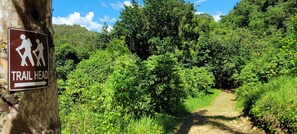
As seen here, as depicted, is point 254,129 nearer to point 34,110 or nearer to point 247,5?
point 34,110

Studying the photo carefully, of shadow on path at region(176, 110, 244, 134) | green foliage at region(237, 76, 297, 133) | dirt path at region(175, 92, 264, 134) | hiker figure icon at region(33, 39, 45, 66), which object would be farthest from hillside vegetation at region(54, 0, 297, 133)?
hiker figure icon at region(33, 39, 45, 66)

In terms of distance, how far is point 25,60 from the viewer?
4.20ft

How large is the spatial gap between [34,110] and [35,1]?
1.72 feet

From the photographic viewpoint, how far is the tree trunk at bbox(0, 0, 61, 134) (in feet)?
4.12

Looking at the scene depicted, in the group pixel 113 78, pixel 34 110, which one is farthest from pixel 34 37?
pixel 113 78

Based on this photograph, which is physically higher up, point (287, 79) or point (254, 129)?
point (287, 79)

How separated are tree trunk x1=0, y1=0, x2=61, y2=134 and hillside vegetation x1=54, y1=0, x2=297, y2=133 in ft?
14.5

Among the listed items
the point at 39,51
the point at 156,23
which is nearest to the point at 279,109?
the point at 39,51

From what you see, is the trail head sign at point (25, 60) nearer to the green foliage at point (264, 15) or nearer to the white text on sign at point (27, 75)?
the white text on sign at point (27, 75)

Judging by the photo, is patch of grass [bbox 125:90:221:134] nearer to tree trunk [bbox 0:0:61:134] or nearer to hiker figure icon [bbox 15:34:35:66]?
tree trunk [bbox 0:0:61:134]

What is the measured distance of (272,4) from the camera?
38.9 m

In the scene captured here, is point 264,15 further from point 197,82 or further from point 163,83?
point 163,83

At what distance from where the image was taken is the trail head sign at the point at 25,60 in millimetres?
1255

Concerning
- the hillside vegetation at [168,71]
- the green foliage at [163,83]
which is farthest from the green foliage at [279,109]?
A: the green foliage at [163,83]
